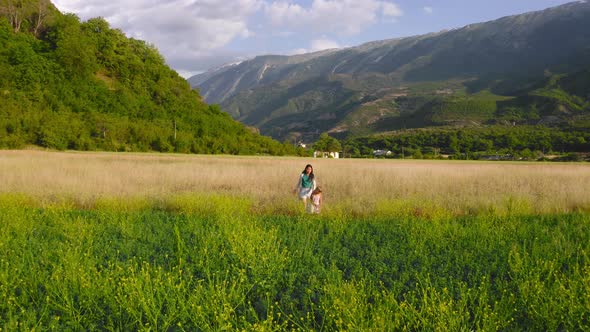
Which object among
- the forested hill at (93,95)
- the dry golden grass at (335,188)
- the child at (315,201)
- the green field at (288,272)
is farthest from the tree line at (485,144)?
the green field at (288,272)

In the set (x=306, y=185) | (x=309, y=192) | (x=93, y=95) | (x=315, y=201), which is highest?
(x=93, y=95)

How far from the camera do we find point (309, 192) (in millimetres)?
11961

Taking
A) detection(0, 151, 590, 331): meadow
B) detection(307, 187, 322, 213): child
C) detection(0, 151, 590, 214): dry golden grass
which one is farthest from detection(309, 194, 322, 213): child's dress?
detection(0, 151, 590, 214): dry golden grass

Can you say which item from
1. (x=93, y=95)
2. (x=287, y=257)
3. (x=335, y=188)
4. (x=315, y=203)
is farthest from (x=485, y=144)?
(x=287, y=257)

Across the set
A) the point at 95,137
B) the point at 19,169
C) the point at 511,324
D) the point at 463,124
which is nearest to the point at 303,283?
the point at 511,324

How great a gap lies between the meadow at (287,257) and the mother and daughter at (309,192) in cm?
33

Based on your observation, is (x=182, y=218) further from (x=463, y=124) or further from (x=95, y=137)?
(x=463, y=124)

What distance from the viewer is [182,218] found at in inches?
431

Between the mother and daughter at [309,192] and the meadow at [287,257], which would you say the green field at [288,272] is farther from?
the mother and daughter at [309,192]

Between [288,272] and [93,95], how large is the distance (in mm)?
64613

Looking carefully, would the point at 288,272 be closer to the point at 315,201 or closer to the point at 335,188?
the point at 315,201

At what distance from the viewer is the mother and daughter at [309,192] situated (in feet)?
38.1

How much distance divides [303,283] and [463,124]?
149323 millimetres

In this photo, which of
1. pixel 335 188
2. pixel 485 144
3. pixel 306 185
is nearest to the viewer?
pixel 306 185
